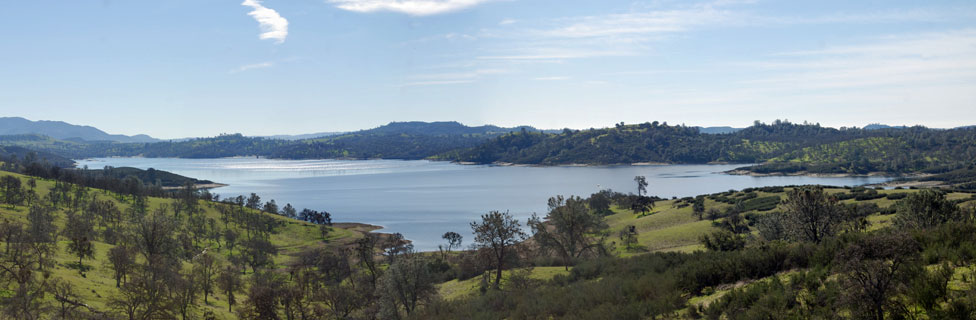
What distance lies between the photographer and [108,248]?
6419 cm

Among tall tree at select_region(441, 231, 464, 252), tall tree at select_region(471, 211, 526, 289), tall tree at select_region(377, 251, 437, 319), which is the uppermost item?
tall tree at select_region(471, 211, 526, 289)

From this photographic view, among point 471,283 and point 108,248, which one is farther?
point 108,248

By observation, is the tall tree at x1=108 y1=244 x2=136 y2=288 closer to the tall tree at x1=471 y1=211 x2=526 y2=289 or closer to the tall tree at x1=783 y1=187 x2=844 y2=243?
the tall tree at x1=471 y1=211 x2=526 y2=289

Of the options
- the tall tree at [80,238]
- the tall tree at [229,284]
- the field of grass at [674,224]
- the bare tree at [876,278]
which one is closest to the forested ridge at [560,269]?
the bare tree at [876,278]

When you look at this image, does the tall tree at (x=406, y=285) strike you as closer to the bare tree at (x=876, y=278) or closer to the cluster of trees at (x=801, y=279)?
the cluster of trees at (x=801, y=279)

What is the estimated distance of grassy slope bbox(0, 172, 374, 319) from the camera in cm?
4194

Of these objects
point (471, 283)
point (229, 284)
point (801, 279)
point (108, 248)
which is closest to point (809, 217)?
point (801, 279)

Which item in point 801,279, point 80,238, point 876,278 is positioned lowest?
point 80,238

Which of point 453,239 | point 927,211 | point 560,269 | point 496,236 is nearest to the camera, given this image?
point 927,211

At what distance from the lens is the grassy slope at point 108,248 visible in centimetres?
4194

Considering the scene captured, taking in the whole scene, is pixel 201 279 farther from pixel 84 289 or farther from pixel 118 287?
pixel 84 289

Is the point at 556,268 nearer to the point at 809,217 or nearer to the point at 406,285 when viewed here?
the point at 406,285

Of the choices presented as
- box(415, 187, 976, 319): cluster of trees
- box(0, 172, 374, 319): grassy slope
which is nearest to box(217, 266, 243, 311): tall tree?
box(0, 172, 374, 319): grassy slope

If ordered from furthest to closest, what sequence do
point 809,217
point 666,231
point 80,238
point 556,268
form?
point 666,231, point 80,238, point 556,268, point 809,217
